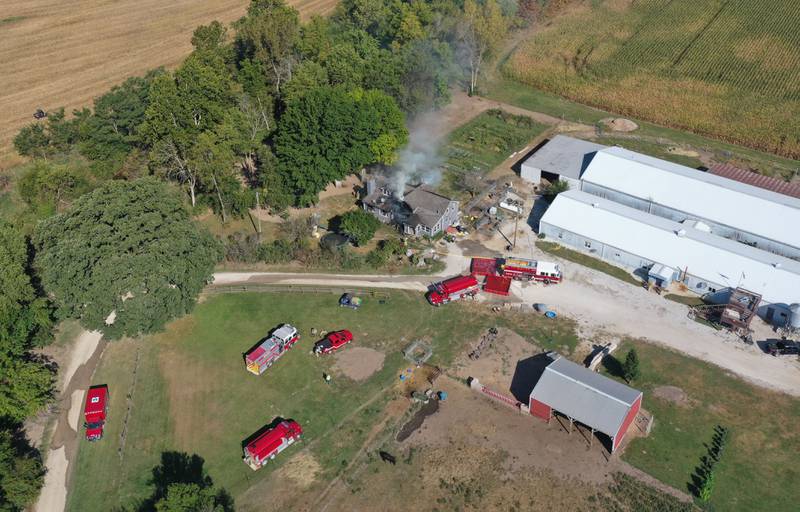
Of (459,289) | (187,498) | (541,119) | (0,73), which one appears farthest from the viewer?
(0,73)

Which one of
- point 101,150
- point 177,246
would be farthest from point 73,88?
point 177,246

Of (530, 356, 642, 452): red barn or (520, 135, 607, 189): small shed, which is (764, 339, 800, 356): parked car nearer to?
(530, 356, 642, 452): red barn

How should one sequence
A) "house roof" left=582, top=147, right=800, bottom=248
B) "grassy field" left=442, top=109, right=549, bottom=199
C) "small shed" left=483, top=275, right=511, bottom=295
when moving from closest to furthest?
1. "small shed" left=483, top=275, right=511, bottom=295
2. "house roof" left=582, top=147, right=800, bottom=248
3. "grassy field" left=442, top=109, right=549, bottom=199

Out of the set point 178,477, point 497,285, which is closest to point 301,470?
point 178,477

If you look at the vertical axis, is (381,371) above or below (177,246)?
below

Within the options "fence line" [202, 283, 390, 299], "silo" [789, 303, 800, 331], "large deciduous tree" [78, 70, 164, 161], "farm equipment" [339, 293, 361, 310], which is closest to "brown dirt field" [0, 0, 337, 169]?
"large deciduous tree" [78, 70, 164, 161]

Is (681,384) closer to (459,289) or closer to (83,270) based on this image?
(459,289)

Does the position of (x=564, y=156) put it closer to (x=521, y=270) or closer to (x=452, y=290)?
(x=521, y=270)
